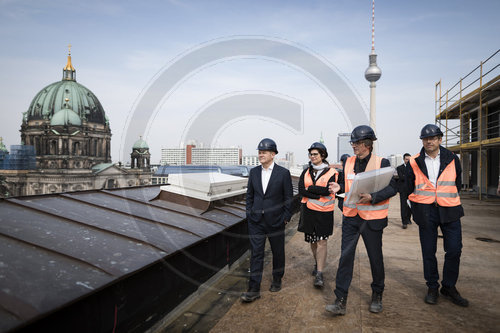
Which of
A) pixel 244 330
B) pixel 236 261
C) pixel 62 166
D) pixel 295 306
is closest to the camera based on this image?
pixel 244 330

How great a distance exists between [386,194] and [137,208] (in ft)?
12.1

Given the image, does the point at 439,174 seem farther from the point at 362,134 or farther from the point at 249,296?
the point at 249,296

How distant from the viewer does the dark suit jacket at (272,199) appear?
3867 millimetres

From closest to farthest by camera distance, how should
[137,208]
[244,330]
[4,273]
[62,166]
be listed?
[4,273] < [244,330] < [137,208] < [62,166]

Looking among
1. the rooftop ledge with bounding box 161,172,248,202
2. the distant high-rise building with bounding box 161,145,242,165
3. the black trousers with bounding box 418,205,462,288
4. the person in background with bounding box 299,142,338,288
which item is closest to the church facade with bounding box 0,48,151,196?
the distant high-rise building with bounding box 161,145,242,165

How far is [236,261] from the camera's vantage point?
5133mm

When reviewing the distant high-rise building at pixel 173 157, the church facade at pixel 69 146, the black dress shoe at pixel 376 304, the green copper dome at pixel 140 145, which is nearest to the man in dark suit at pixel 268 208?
the black dress shoe at pixel 376 304

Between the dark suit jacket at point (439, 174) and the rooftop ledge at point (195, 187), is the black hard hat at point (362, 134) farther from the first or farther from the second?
the rooftop ledge at point (195, 187)

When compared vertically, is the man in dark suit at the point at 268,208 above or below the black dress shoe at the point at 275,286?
above

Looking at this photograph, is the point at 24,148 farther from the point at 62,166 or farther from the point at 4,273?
the point at 4,273

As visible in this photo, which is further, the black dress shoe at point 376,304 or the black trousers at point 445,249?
the black trousers at point 445,249

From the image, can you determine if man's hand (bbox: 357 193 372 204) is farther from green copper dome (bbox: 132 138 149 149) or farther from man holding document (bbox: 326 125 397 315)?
green copper dome (bbox: 132 138 149 149)

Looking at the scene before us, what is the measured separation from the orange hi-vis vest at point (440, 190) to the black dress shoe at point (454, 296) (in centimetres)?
103

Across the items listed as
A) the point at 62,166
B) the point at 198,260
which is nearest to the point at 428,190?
the point at 198,260
